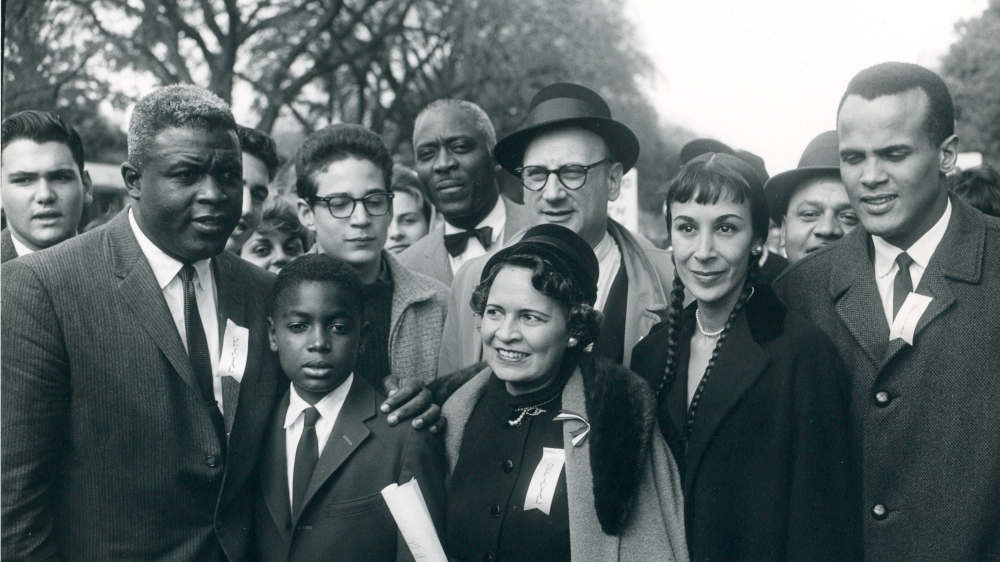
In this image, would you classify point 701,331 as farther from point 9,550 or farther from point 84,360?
point 9,550

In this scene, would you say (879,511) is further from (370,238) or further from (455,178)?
(455,178)

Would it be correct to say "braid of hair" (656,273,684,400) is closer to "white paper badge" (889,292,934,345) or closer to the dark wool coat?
the dark wool coat

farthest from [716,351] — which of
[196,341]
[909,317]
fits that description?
[196,341]

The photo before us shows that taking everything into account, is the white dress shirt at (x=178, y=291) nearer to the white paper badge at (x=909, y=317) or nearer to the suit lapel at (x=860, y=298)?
the suit lapel at (x=860, y=298)

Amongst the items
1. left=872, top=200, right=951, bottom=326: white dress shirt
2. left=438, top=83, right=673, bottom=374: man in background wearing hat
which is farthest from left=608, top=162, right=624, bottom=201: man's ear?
left=872, top=200, right=951, bottom=326: white dress shirt

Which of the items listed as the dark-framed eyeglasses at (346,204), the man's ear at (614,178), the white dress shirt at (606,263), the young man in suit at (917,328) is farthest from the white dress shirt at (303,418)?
the young man in suit at (917,328)

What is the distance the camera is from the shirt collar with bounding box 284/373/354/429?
3.58 metres

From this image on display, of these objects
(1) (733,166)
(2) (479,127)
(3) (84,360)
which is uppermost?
(2) (479,127)

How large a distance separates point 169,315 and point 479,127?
286 centimetres

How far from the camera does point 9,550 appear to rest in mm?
2943

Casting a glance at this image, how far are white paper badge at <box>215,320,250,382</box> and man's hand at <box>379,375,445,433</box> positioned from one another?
20.6 inches

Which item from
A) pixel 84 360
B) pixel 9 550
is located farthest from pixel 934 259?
pixel 9 550

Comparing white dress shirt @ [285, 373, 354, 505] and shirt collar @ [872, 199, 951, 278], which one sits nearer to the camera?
shirt collar @ [872, 199, 951, 278]

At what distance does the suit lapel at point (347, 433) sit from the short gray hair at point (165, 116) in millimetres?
1092
